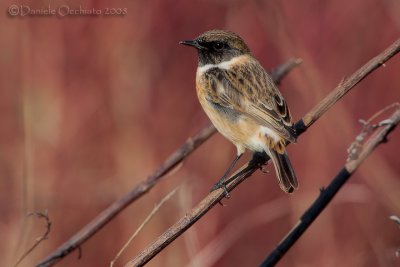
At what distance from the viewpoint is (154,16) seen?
304 inches

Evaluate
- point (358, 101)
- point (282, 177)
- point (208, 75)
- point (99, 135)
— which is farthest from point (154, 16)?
point (282, 177)

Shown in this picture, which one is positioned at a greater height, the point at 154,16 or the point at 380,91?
the point at 154,16

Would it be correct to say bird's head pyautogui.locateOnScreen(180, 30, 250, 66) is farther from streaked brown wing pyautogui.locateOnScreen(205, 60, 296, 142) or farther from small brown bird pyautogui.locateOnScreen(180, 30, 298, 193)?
streaked brown wing pyautogui.locateOnScreen(205, 60, 296, 142)

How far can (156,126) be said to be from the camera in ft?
24.4

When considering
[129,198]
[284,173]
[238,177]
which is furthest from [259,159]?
[129,198]

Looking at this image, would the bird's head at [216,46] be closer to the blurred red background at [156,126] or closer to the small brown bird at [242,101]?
the small brown bird at [242,101]

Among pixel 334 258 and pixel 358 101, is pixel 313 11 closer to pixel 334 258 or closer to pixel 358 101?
pixel 358 101

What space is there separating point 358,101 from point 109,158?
9.20ft

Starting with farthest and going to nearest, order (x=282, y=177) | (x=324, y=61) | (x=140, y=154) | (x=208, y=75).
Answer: (x=324, y=61), (x=140, y=154), (x=208, y=75), (x=282, y=177)

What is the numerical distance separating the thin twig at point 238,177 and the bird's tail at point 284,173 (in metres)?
0.25

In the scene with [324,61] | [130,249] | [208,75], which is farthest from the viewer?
[324,61]

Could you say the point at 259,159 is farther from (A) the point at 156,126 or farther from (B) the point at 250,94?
(A) the point at 156,126

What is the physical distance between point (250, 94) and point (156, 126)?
292cm

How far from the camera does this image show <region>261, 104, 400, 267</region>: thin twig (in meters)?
3.33
